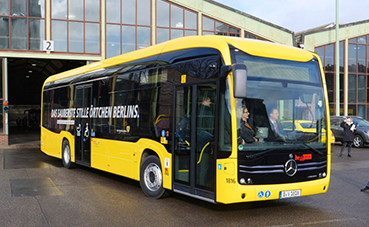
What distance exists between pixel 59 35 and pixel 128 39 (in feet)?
14.4

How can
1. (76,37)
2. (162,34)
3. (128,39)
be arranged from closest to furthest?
(76,37)
(128,39)
(162,34)

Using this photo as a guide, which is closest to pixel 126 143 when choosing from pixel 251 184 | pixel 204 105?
pixel 204 105

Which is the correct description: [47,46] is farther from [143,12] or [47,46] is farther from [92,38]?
[143,12]

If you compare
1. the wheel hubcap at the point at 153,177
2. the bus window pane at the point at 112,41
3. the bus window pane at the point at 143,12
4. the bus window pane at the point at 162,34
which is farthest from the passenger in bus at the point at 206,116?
the bus window pane at the point at 143,12

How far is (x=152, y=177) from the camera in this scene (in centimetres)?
795

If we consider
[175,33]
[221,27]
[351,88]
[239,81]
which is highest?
[221,27]

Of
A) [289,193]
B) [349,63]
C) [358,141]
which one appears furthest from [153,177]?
[349,63]

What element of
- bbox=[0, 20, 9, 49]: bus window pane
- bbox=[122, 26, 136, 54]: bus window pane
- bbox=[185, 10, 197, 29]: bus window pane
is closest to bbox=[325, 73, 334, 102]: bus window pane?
bbox=[185, 10, 197, 29]: bus window pane

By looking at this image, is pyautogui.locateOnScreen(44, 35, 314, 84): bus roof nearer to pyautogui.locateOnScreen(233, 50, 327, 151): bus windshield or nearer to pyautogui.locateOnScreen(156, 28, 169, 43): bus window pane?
pyautogui.locateOnScreen(233, 50, 327, 151): bus windshield

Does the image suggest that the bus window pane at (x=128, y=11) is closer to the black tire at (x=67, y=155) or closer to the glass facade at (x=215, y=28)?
the glass facade at (x=215, y=28)

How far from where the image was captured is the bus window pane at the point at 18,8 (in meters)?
24.1

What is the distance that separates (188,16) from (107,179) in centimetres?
1923

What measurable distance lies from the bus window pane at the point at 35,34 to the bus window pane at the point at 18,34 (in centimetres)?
35

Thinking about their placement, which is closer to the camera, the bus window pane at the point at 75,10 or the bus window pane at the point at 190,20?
the bus window pane at the point at 75,10
